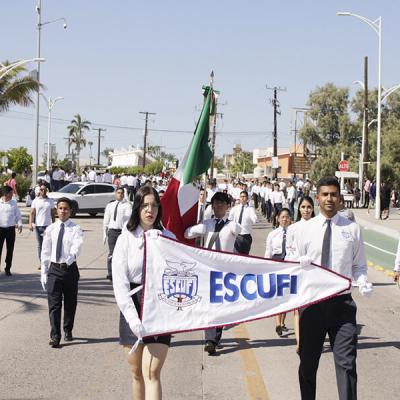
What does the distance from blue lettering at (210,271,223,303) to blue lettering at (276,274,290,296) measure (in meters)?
0.52

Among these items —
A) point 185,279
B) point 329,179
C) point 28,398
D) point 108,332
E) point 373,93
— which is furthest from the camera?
point 373,93

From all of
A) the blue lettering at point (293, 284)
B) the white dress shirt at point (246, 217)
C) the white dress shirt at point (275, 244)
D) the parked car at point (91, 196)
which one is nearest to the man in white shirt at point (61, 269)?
the white dress shirt at point (275, 244)

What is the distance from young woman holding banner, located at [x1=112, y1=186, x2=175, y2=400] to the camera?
516 centimetres

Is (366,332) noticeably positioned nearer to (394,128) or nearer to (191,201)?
(191,201)

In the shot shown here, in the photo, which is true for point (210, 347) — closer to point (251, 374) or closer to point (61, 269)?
point (251, 374)

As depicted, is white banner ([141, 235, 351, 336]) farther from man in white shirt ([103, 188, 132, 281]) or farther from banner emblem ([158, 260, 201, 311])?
man in white shirt ([103, 188, 132, 281])

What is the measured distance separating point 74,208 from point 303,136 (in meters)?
73.0

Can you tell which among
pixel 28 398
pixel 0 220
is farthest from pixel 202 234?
pixel 0 220

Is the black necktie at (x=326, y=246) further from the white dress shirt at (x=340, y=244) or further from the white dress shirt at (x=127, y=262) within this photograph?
the white dress shirt at (x=127, y=262)

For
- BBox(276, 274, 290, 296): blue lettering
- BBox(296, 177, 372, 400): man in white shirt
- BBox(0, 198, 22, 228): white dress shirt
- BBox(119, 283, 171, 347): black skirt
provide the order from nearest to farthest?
BBox(119, 283, 171, 347): black skirt < BBox(296, 177, 372, 400): man in white shirt < BBox(276, 274, 290, 296): blue lettering < BBox(0, 198, 22, 228): white dress shirt

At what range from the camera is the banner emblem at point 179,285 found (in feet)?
17.9

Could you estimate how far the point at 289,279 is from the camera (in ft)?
20.0

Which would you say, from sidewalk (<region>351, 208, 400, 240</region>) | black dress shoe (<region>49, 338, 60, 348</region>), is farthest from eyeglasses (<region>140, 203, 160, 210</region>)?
sidewalk (<region>351, 208, 400, 240</region>)

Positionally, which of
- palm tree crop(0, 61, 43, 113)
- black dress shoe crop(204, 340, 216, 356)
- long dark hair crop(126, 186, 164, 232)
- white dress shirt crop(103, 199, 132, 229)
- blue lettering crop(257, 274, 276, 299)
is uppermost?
palm tree crop(0, 61, 43, 113)
